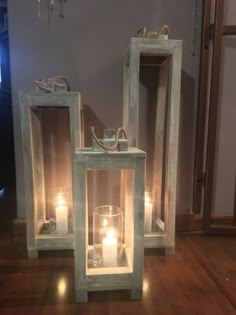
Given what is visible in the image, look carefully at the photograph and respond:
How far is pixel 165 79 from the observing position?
1452 mm

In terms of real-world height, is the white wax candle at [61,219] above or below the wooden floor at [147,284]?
above

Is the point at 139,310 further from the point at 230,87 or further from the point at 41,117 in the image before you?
the point at 230,87

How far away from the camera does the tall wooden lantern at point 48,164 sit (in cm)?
127

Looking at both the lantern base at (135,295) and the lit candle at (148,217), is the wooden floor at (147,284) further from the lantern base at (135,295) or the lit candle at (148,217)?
the lit candle at (148,217)

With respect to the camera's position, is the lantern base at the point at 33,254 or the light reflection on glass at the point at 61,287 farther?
the lantern base at the point at 33,254

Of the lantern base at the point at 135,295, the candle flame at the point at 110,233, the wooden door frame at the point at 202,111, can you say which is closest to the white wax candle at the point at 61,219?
the candle flame at the point at 110,233

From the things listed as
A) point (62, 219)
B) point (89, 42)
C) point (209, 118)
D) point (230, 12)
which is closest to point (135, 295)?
point (62, 219)

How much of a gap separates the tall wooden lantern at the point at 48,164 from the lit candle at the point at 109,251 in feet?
1.11

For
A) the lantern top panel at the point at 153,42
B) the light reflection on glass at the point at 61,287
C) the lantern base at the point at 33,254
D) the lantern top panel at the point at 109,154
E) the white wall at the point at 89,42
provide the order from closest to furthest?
the lantern top panel at the point at 109,154, the light reflection on glass at the point at 61,287, the lantern top panel at the point at 153,42, the lantern base at the point at 33,254, the white wall at the point at 89,42

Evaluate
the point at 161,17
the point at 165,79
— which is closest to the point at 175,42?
the point at 165,79

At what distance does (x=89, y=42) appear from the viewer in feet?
4.93

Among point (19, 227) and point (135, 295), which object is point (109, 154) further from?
point (19, 227)

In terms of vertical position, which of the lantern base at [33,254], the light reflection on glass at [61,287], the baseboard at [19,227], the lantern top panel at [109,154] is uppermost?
the lantern top panel at [109,154]

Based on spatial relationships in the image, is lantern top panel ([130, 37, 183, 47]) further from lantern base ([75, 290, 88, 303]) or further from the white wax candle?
lantern base ([75, 290, 88, 303])
